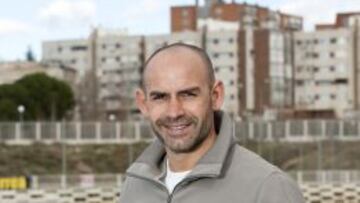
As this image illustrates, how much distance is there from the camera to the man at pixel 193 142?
235cm

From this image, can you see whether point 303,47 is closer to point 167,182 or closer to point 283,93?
point 283,93

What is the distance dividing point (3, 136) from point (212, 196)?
42049mm

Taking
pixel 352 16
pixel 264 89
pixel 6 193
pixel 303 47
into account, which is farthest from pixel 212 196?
pixel 352 16

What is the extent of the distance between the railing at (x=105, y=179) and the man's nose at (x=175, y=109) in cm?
2923

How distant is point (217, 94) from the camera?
2.46 meters

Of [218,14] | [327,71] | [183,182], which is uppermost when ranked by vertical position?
[183,182]

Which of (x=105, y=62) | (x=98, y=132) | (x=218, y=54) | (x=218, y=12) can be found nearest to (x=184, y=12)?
(x=218, y=12)

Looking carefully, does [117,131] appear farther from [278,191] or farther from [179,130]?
[278,191]

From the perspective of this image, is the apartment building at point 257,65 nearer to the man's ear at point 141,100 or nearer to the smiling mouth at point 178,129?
the man's ear at point 141,100

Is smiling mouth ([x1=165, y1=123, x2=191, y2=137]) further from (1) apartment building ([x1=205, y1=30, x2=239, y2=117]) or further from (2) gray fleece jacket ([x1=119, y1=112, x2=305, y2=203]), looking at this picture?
(1) apartment building ([x1=205, y1=30, x2=239, y2=117])

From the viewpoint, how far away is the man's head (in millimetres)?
2414

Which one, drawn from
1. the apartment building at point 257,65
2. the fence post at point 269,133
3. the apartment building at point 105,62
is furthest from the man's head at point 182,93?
the apartment building at point 105,62

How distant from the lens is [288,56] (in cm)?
7794

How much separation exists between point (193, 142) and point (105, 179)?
30535 millimetres
